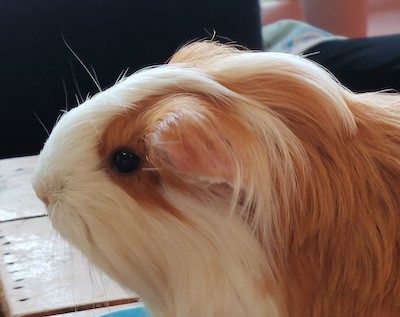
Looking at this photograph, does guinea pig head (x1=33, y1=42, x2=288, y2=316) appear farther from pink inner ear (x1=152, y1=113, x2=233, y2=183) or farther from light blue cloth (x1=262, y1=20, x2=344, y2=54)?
light blue cloth (x1=262, y1=20, x2=344, y2=54)

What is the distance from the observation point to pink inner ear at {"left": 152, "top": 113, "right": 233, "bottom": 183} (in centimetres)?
54

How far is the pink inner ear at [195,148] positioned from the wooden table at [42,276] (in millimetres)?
230

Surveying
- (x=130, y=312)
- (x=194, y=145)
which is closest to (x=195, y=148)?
(x=194, y=145)

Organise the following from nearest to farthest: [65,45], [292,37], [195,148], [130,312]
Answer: [195,148], [130,312], [65,45], [292,37]

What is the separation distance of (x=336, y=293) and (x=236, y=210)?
0.11 metres

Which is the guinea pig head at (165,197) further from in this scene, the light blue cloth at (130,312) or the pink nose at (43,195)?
the light blue cloth at (130,312)

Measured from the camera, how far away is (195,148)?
541 mm

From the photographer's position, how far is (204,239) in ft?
1.91

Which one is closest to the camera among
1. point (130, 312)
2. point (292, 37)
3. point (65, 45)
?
point (130, 312)

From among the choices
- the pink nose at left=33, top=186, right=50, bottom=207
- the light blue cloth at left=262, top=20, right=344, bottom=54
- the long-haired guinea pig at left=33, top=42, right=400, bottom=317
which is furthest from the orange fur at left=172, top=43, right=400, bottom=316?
the light blue cloth at left=262, top=20, right=344, bottom=54

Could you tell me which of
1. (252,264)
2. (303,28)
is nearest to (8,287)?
(252,264)

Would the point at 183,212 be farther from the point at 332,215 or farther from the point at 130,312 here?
the point at 130,312

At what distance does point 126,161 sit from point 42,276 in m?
0.31

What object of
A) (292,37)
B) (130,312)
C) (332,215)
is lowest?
(292,37)
